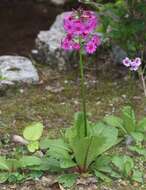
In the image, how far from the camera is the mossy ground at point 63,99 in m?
5.18

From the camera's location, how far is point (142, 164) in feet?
14.8

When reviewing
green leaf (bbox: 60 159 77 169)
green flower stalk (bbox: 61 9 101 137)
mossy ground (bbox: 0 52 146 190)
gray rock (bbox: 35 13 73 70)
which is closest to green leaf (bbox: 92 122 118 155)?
green leaf (bbox: 60 159 77 169)

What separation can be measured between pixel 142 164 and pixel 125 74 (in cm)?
163

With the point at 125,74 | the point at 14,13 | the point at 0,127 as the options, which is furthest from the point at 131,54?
the point at 14,13

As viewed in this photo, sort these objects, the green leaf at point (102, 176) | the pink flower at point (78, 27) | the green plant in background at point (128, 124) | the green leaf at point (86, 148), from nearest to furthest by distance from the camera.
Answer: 1. the pink flower at point (78, 27)
2. the green leaf at point (86, 148)
3. the green leaf at point (102, 176)
4. the green plant in background at point (128, 124)

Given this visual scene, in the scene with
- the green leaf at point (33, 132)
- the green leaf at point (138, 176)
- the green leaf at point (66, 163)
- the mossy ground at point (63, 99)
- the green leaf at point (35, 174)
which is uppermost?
the mossy ground at point (63, 99)

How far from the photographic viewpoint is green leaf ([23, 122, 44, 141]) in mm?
4602

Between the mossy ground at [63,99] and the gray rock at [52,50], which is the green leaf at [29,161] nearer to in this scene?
the mossy ground at [63,99]

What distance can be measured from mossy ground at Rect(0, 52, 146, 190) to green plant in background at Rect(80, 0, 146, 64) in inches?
14.0

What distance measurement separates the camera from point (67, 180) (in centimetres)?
420

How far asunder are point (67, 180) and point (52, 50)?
7.69 ft

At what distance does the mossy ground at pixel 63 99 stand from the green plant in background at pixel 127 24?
1.17 ft

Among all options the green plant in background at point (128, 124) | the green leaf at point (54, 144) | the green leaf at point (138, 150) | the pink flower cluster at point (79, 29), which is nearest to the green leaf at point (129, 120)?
the green plant in background at point (128, 124)

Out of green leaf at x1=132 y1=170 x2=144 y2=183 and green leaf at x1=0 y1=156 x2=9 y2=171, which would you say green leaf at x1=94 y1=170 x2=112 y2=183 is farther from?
green leaf at x1=0 y1=156 x2=9 y2=171
